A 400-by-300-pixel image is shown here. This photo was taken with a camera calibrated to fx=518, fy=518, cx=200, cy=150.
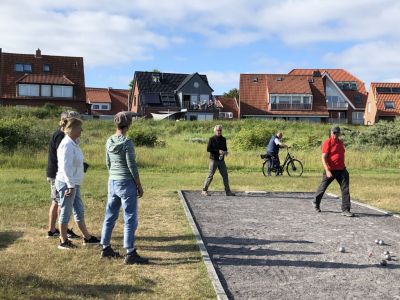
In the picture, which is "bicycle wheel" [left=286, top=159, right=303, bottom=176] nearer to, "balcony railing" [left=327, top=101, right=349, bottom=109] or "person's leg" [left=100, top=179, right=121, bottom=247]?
"person's leg" [left=100, top=179, right=121, bottom=247]

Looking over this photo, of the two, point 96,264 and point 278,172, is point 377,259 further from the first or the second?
point 278,172

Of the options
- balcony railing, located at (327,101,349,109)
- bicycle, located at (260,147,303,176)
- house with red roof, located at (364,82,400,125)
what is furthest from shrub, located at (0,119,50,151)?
house with red roof, located at (364,82,400,125)

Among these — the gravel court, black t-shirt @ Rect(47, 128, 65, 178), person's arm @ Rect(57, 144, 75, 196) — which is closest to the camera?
Answer: the gravel court

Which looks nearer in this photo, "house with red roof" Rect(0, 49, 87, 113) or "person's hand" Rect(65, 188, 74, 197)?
"person's hand" Rect(65, 188, 74, 197)

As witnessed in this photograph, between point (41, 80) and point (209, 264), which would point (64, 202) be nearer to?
point (209, 264)

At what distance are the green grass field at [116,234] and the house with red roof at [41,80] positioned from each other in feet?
112

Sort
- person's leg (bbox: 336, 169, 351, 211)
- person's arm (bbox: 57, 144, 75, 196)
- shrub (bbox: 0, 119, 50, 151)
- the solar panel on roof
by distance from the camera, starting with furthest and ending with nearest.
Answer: the solar panel on roof, shrub (bbox: 0, 119, 50, 151), person's leg (bbox: 336, 169, 351, 211), person's arm (bbox: 57, 144, 75, 196)

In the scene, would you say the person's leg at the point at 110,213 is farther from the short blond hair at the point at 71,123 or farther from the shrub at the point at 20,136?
the shrub at the point at 20,136

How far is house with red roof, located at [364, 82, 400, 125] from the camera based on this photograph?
6588cm

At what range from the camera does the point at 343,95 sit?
67.6 metres

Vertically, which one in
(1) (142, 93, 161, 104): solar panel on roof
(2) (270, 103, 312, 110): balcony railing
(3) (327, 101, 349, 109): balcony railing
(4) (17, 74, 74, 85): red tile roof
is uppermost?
(4) (17, 74, 74, 85): red tile roof

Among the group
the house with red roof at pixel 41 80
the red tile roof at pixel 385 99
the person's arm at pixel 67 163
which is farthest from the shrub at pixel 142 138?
the red tile roof at pixel 385 99

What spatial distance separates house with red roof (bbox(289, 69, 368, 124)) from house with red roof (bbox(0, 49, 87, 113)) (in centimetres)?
3149

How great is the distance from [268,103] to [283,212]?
53766 millimetres
